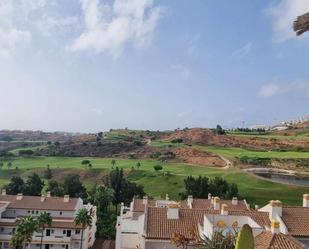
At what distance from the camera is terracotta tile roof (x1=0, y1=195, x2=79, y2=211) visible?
6594 centimetres

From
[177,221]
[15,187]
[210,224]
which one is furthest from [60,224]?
[15,187]

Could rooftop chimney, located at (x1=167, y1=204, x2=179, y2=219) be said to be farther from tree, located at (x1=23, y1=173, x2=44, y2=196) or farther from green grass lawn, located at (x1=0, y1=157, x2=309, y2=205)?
tree, located at (x1=23, y1=173, x2=44, y2=196)

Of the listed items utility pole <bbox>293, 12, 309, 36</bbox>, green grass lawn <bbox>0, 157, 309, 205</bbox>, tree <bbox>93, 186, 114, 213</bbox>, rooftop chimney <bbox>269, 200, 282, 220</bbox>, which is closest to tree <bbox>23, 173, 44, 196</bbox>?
tree <bbox>93, 186, 114, 213</bbox>

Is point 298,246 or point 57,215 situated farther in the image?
point 57,215

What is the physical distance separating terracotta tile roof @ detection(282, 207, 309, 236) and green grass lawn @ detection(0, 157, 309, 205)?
182ft

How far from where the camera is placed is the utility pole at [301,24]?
9.84m

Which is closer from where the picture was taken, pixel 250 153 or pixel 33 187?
pixel 33 187

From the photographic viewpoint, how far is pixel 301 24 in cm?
988

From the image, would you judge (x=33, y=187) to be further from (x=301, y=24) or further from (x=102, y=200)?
(x=301, y=24)

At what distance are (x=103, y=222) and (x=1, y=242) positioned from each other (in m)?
21.1

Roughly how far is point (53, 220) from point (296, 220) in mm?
35508

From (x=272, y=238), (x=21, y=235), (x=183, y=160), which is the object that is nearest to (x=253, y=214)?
(x=272, y=238)

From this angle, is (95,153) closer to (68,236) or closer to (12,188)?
(12,188)

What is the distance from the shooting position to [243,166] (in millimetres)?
134875
